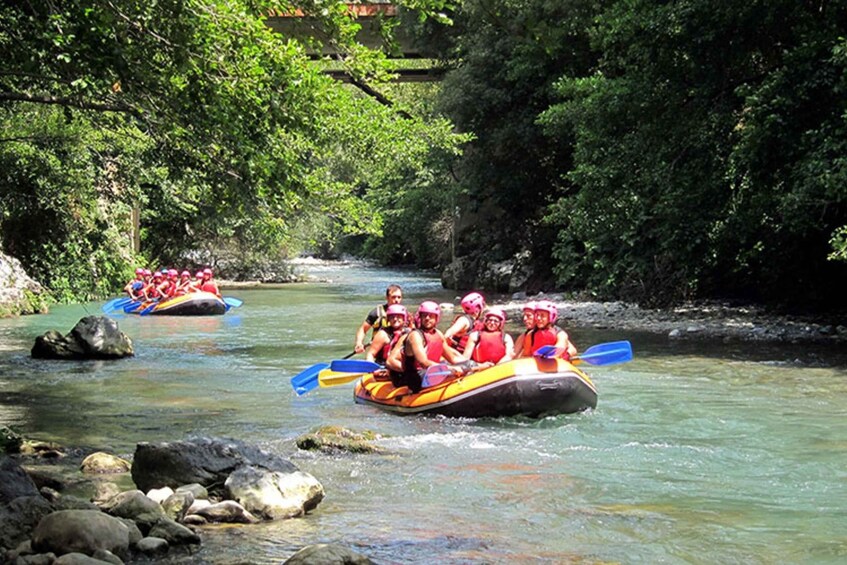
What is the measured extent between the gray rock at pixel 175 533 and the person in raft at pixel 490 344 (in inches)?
204

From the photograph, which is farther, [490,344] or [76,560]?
[490,344]

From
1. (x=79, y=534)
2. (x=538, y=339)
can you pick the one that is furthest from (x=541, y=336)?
(x=79, y=534)

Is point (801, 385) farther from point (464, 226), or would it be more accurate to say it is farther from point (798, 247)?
point (464, 226)

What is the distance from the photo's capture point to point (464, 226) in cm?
3170

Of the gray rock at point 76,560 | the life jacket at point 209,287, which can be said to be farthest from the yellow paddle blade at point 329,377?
the life jacket at point 209,287

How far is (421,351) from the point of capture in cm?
1048

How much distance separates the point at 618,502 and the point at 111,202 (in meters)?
20.0

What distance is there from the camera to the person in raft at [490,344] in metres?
10.8

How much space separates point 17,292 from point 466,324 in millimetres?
13446

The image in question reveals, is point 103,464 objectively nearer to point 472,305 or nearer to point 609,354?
point 472,305

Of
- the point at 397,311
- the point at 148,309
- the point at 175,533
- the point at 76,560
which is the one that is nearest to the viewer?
the point at 76,560

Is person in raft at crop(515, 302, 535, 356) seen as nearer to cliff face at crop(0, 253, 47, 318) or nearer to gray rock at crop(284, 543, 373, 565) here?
gray rock at crop(284, 543, 373, 565)

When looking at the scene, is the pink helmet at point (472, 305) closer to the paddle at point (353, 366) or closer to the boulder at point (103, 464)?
the paddle at point (353, 366)

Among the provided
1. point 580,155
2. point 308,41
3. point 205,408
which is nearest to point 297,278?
point 580,155
